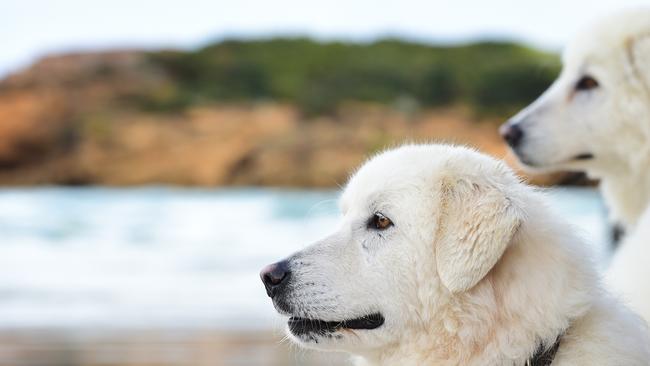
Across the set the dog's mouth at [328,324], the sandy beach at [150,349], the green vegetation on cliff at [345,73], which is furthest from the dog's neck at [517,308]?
the green vegetation on cliff at [345,73]

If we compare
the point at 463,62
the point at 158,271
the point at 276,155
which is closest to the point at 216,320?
the point at 158,271

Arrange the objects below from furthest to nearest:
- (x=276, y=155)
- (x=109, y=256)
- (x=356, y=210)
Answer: (x=276, y=155)
(x=109, y=256)
(x=356, y=210)

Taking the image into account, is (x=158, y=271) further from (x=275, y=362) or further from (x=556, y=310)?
(x=556, y=310)

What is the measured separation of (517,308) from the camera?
10.3 ft

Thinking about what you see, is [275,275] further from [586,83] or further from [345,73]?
[345,73]

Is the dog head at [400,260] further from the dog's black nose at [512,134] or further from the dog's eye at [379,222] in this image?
the dog's black nose at [512,134]

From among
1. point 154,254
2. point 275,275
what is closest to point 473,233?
point 275,275

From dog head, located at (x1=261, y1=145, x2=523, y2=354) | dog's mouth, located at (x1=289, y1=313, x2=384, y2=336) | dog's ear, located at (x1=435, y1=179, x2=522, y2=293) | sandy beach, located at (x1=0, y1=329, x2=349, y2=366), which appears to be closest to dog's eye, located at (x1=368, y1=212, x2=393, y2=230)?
dog head, located at (x1=261, y1=145, x2=523, y2=354)

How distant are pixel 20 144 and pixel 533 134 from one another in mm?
43549

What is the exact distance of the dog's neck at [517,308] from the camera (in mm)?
3133

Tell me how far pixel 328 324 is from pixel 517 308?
743 mm

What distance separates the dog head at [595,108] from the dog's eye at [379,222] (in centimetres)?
230

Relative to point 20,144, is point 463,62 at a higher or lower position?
lower

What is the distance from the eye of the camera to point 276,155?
42906 millimetres
